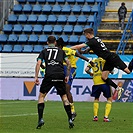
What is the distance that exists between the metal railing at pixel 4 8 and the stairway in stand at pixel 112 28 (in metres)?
6.25

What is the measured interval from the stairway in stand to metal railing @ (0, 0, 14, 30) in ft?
20.5

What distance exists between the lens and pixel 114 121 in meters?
13.1

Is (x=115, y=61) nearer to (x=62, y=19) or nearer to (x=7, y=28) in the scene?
(x=62, y=19)

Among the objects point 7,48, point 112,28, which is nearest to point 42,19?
point 7,48

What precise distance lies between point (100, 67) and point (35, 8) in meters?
21.3

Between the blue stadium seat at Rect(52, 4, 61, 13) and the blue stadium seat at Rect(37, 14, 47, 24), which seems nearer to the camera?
the blue stadium seat at Rect(37, 14, 47, 24)

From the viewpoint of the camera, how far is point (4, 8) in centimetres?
3397

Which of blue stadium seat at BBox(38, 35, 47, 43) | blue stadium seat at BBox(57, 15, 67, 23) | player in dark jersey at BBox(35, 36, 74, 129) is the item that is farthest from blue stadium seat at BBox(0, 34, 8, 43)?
player in dark jersey at BBox(35, 36, 74, 129)

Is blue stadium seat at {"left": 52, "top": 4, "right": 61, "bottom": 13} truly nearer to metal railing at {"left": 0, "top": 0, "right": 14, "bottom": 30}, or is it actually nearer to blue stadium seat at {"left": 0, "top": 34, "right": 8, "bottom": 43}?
metal railing at {"left": 0, "top": 0, "right": 14, "bottom": 30}

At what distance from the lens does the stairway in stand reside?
100ft

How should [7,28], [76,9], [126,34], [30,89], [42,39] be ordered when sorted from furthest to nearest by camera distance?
1. [76,9]
2. [7,28]
3. [42,39]
4. [126,34]
5. [30,89]

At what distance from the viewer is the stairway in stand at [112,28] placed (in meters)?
30.5

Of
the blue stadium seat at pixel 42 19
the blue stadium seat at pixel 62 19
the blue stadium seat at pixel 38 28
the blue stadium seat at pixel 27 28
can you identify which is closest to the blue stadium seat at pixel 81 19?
the blue stadium seat at pixel 62 19

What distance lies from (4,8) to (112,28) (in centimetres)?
714
